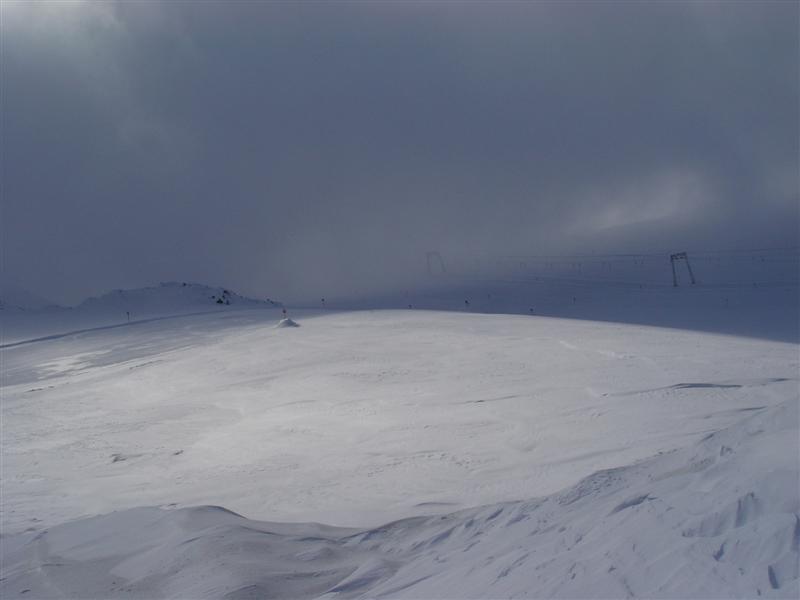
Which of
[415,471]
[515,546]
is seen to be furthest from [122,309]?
[515,546]

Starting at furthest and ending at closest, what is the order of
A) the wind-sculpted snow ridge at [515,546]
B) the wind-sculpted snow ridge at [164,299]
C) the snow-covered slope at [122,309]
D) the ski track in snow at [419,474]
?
1. the wind-sculpted snow ridge at [164,299]
2. the snow-covered slope at [122,309]
3. the ski track in snow at [419,474]
4. the wind-sculpted snow ridge at [515,546]

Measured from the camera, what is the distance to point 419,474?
604 centimetres

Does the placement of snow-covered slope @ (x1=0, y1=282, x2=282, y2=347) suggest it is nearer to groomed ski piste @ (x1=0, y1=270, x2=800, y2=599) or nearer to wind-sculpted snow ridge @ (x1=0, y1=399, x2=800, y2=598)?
groomed ski piste @ (x1=0, y1=270, x2=800, y2=599)

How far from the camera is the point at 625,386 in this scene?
8.82m

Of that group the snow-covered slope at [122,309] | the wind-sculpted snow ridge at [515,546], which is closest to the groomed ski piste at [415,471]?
the wind-sculpted snow ridge at [515,546]

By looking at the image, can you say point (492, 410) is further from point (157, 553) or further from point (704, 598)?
point (704, 598)

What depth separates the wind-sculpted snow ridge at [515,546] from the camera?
297 centimetres

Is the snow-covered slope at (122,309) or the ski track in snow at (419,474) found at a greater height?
the snow-covered slope at (122,309)

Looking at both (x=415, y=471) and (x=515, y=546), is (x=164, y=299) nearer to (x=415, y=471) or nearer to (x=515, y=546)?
(x=415, y=471)

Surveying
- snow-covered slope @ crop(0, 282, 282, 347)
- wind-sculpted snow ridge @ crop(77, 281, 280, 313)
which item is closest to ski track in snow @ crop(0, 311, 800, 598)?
snow-covered slope @ crop(0, 282, 282, 347)

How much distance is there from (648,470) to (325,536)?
236cm

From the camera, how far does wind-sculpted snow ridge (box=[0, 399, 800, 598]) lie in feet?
9.73

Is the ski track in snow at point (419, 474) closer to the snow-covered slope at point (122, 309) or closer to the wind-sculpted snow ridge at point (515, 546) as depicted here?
the wind-sculpted snow ridge at point (515, 546)

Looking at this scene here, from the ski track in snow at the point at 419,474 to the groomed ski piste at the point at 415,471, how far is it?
0.08ft
